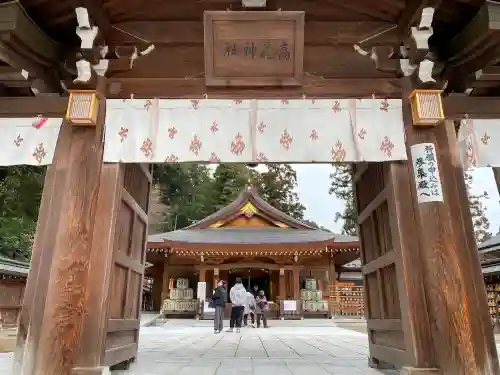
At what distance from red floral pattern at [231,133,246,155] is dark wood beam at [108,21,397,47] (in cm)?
114

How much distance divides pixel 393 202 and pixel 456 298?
944 mm

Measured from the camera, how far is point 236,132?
366 cm

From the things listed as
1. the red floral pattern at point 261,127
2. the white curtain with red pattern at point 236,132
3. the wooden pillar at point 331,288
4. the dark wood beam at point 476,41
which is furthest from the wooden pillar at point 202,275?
the dark wood beam at point 476,41

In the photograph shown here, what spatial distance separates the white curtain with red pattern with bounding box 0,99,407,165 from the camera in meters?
3.57

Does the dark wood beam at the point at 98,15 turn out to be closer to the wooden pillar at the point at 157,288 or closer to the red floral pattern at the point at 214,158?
the red floral pattern at the point at 214,158

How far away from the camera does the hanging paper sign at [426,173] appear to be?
3268 millimetres

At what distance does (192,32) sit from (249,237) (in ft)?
48.4

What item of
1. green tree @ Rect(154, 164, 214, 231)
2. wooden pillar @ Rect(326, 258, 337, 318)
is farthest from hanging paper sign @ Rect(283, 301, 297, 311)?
green tree @ Rect(154, 164, 214, 231)

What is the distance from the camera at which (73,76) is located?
3814 millimetres

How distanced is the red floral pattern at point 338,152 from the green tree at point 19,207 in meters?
13.0

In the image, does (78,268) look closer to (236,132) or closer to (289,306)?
(236,132)

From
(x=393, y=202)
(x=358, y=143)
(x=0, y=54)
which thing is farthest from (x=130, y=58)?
(x=393, y=202)

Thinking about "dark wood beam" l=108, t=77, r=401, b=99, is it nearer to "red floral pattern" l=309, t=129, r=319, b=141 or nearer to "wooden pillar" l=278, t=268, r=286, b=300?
"red floral pattern" l=309, t=129, r=319, b=141

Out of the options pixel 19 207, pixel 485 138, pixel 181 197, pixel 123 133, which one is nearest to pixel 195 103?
pixel 123 133
